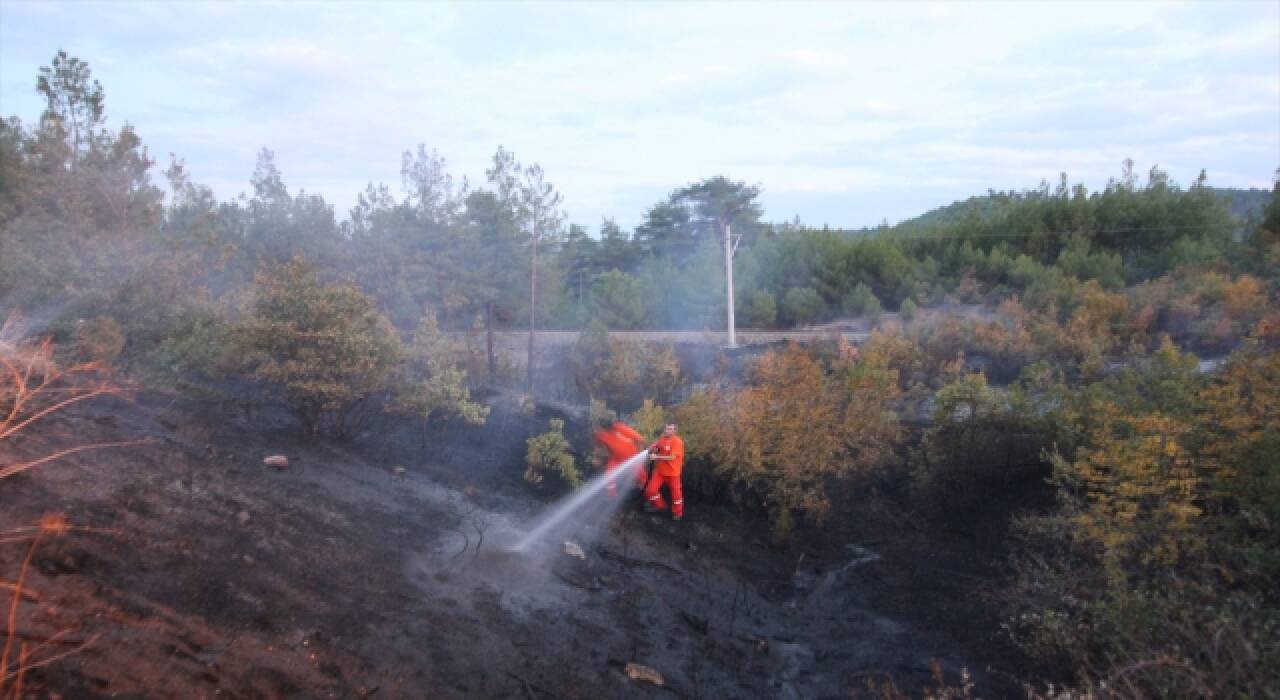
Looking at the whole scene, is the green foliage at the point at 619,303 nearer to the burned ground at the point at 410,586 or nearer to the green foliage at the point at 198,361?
the green foliage at the point at 198,361

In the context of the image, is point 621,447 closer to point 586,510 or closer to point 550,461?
point 550,461

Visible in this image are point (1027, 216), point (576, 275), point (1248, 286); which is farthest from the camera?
point (576, 275)

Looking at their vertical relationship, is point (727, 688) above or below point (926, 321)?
below

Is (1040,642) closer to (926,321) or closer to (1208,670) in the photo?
(1208,670)

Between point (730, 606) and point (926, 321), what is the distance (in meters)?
17.7

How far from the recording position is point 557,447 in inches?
485

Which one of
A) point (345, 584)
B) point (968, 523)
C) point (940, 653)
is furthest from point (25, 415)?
point (968, 523)

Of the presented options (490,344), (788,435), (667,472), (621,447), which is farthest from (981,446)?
(490,344)

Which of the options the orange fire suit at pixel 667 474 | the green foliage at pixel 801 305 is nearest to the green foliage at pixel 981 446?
the orange fire suit at pixel 667 474

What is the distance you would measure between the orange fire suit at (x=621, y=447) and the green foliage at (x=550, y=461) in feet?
1.98

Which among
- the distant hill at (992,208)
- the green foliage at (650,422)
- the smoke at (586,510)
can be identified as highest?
the distant hill at (992,208)

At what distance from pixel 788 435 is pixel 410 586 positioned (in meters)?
5.85

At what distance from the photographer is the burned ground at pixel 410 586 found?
5746mm

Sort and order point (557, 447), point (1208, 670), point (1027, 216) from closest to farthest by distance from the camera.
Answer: point (1208, 670)
point (557, 447)
point (1027, 216)
